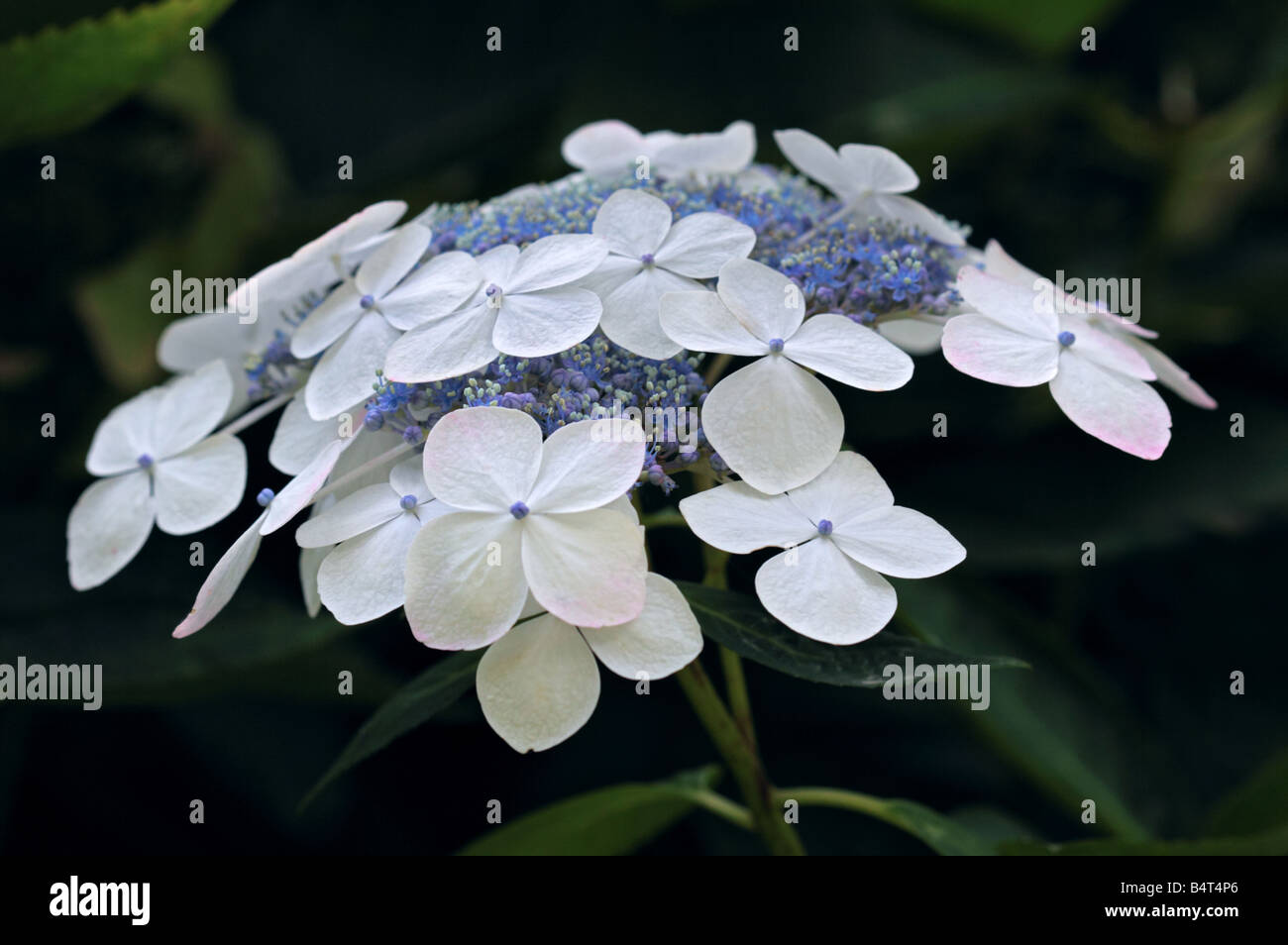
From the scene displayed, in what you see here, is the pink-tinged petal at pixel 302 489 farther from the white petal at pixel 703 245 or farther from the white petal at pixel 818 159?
the white petal at pixel 818 159

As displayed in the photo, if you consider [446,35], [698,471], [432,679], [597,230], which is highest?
[446,35]

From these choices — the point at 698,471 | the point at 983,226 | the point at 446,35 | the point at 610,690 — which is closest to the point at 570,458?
the point at 698,471

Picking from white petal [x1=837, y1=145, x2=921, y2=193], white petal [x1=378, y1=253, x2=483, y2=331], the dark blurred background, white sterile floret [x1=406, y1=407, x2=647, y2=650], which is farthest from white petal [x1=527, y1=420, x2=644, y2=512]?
the dark blurred background

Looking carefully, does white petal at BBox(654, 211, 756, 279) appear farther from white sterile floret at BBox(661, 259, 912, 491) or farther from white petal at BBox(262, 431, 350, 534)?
white petal at BBox(262, 431, 350, 534)

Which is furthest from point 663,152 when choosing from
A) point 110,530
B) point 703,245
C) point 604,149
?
point 110,530

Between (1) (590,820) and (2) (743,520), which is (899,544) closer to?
(2) (743,520)

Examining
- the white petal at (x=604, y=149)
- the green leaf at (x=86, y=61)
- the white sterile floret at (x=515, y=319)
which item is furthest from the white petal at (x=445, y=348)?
the green leaf at (x=86, y=61)

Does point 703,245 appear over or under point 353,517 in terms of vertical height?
over

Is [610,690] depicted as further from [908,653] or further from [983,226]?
[983,226]
